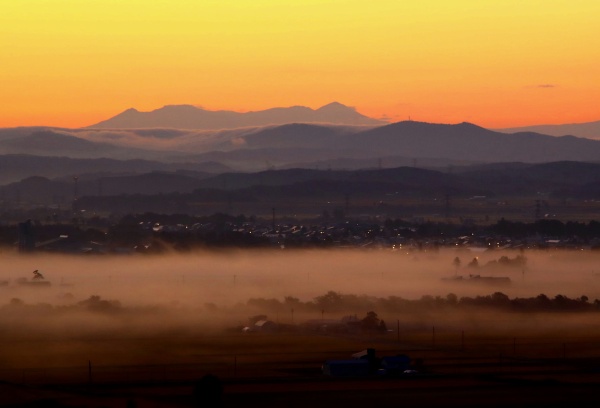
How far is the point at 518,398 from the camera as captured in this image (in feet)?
93.9

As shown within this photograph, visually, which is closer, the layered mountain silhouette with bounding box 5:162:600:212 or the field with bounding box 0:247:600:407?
the field with bounding box 0:247:600:407

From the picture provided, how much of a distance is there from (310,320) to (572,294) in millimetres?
11698

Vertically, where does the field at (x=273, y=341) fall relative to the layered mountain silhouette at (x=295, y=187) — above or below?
below

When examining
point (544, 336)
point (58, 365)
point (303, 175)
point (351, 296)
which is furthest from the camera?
point (303, 175)

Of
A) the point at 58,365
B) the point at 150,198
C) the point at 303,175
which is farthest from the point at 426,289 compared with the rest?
the point at 303,175

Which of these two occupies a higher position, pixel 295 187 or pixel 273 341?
pixel 295 187

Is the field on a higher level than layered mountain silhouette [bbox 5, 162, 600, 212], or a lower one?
lower

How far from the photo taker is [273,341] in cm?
3856

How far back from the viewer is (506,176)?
15725 cm

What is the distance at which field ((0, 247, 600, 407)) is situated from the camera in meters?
29.1

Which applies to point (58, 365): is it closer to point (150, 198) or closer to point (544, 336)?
point (544, 336)

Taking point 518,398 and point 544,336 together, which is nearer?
point 518,398

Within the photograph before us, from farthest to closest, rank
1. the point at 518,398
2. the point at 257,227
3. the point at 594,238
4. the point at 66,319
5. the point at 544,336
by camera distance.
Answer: the point at 257,227 < the point at 594,238 < the point at 66,319 < the point at 544,336 < the point at 518,398

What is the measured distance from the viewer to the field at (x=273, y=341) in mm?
29125
